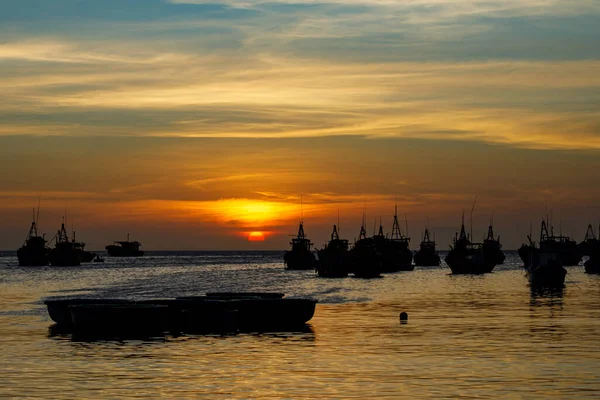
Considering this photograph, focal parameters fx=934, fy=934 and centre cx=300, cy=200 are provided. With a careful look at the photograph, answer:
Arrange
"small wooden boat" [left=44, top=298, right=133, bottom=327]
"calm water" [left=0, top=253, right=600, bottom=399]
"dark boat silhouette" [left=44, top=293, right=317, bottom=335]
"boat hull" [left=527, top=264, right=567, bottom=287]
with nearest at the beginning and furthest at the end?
"calm water" [left=0, top=253, right=600, bottom=399] < "dark boat silhouette" [left=44, top=293, right=317, bottom=335] < "small wooden boat" [left=44, top=298, right=133, bottom=327] < "boat hull" [left=527, top=264, right=567, bottom=287]

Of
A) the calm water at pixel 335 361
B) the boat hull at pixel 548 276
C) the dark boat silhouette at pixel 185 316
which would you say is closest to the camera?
the calm water at pixel 335 361

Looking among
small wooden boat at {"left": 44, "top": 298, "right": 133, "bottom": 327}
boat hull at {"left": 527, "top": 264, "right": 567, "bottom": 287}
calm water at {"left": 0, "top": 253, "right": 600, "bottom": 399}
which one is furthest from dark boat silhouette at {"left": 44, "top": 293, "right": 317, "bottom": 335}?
boat hull at {"left": 527, "top": 264, "right": 567, "bottom": 287}

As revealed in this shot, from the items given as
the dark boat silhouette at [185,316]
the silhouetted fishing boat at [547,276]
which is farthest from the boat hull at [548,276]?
the dark boat silhouette at [185,316]

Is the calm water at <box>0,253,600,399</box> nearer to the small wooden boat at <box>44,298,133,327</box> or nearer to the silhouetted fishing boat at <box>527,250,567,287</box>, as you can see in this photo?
the small wooden boat at <box>44,298,133,327</box>

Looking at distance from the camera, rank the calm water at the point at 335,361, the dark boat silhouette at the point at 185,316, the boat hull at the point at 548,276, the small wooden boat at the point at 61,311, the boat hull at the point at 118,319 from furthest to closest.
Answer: the boat hull at the point at 548,276, the small wooden boat at the point at 61,311, the dark boat silhouette at the point at 185,316, the boat hull at the point at 118,319, the calm water at the point at 335,361

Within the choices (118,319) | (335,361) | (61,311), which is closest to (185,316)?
(118,319)

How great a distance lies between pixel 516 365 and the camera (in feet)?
139

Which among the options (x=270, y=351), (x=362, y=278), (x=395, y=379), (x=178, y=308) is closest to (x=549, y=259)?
(x=362, y=278)

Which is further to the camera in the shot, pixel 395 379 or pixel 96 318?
pixel 96 318

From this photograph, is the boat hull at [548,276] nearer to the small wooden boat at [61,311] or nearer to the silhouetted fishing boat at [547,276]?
the silhouetted fishing boat at [547,276]

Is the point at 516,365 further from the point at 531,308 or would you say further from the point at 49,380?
the point at 531,308

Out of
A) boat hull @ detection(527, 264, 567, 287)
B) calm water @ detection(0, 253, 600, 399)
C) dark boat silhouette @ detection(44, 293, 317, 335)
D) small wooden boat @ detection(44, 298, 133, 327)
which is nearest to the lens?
calm water @ detection(0, 253, 600, 399)

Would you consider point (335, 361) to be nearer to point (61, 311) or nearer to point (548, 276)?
point (61, 311)

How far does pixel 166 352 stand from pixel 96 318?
36.9 feet
